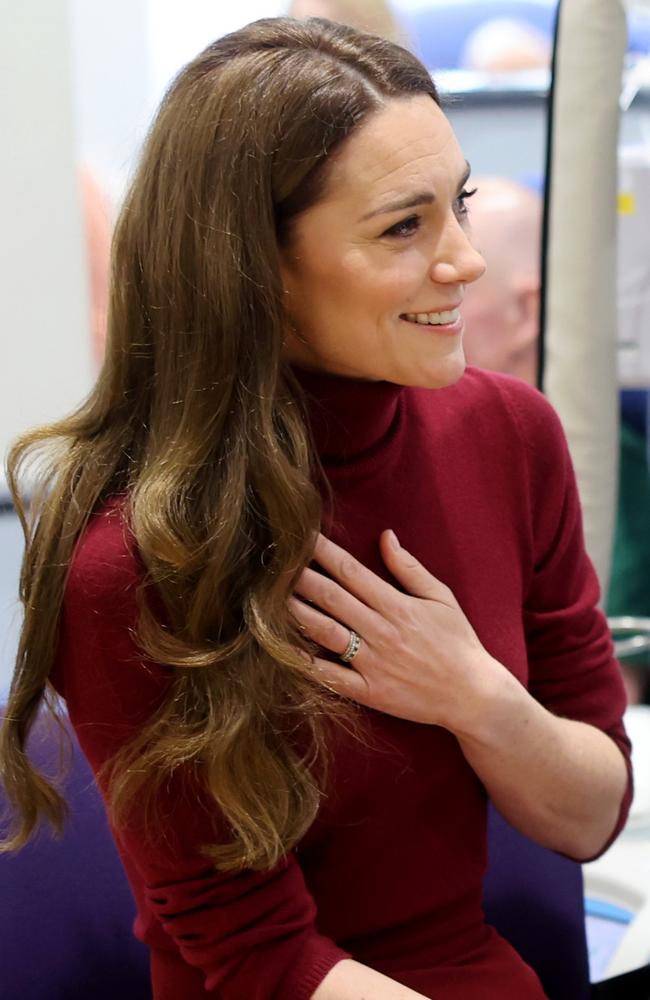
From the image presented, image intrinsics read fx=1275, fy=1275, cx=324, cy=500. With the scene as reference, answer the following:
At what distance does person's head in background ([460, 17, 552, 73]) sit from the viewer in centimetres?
272

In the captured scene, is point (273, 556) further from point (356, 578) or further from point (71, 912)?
point (71, 912)

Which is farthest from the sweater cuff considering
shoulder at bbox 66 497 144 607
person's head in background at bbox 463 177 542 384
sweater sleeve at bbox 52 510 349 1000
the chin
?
person's head in background at bbox 463 177 542 384

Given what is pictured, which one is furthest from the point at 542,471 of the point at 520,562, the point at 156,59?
the point at 156,59

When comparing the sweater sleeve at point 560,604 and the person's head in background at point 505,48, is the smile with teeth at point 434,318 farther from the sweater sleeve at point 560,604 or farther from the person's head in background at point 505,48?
the person's head in background at point 505,48

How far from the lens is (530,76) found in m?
2.67

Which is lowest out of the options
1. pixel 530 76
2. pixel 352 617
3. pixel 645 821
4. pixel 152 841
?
pixel 645 821

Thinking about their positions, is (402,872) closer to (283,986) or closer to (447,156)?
(283,986)

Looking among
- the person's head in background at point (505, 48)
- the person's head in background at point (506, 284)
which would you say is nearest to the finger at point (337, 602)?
the person's head in background at point (506, 284)

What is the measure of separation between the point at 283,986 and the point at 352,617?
0.26 m

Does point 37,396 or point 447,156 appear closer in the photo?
point 447,156

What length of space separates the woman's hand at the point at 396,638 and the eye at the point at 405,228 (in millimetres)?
223

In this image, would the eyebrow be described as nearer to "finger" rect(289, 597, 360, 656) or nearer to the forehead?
the forehead

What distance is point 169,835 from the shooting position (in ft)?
2.87

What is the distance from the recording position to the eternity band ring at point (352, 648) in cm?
93
